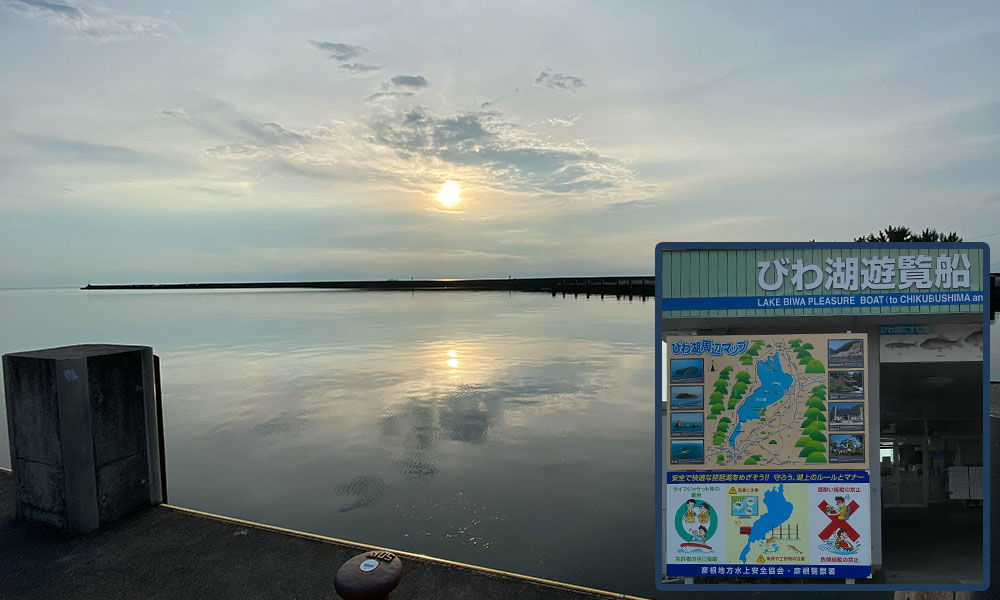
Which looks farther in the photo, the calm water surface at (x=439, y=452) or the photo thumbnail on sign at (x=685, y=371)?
the calm water surface at (x=439, y=452)

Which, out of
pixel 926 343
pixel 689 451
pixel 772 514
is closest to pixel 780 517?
pixel 772 514

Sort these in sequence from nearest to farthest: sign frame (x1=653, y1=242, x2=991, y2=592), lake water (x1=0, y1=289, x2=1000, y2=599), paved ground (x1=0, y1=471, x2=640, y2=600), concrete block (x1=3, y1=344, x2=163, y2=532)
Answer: sign frame (x1=653, y1=242, x2=991, y2=592)
paved ground (x1=0, y1=471, x2=640, y2=600)
concrete block (x1=3, y1=344, x2=163, y2=532)
lake water (x1=0, y1=289, x2=1000, y2=599)

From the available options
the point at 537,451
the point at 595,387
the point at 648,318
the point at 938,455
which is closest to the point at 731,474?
the point at 938,455

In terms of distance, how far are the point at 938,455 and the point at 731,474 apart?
1.83 m

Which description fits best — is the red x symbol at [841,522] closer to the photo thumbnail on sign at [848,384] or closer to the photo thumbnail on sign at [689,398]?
the photo thumbnail on sign at [848,384]

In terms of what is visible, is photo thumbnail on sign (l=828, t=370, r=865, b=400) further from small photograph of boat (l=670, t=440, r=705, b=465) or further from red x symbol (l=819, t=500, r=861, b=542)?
small photograph of boat (l=670, t=440, r=705, b=465)

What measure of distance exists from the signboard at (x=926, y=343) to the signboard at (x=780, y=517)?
1129 millimetres

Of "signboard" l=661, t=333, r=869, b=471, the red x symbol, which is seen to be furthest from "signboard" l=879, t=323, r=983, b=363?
the red x symbol

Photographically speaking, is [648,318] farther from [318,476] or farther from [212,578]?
[212,578]

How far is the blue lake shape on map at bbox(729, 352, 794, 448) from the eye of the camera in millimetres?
4633

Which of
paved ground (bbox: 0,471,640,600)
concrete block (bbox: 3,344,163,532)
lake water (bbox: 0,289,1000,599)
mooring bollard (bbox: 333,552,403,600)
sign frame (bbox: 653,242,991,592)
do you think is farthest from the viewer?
lake water (bbox: 0,289,1000,599)

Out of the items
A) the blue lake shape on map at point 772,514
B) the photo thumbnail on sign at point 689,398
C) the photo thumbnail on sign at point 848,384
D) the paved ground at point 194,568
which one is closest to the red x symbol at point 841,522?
the blue lake shape on map at point 772,514

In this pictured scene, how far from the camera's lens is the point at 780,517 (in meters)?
4.66

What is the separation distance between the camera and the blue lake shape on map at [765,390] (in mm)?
4633
